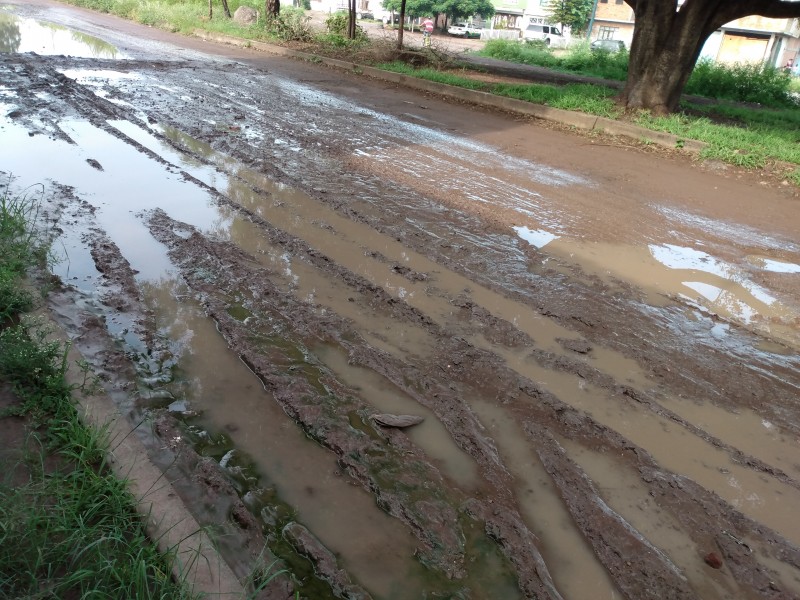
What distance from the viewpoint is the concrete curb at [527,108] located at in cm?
1076

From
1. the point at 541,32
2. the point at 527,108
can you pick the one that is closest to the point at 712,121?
the point at 527,108

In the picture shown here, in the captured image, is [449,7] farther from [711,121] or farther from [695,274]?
[695,274]

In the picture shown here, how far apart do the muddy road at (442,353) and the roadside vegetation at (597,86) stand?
1.74 m

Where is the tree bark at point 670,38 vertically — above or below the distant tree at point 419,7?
below

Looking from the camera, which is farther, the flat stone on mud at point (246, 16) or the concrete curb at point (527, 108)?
the flat stone on mud at point (246, 16)

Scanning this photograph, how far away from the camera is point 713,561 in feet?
9.57

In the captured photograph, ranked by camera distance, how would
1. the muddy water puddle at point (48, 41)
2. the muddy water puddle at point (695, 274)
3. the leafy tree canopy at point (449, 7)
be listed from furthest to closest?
1. the leafy tree canopy at point (449, 7)
2. the muddy water puddle at point (48, 41)
3. the muddy water puddle at point (695, 274)

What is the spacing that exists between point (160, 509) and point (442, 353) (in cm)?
219

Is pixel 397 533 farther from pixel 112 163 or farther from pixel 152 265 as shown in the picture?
pixel 112 163

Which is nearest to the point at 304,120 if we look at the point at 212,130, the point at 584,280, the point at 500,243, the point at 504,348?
the point at 212,130

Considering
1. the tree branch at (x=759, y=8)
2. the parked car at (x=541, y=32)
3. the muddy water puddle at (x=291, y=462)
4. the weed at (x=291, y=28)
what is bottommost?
the muddy water puddle at (x=291, y=462)

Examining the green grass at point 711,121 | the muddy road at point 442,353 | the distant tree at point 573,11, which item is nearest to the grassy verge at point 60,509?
the muddy road at point 442,353

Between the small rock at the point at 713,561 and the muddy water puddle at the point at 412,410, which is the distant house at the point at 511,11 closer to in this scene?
the muddy water puddle at the point at 412,410

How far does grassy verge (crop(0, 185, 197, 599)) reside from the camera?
2391 mm
